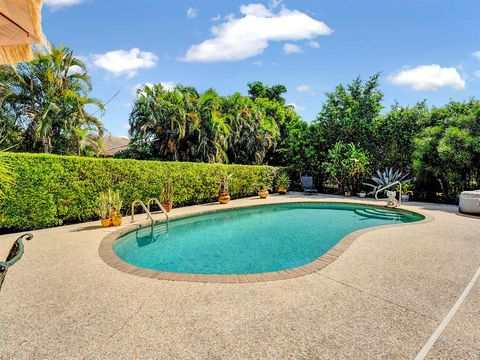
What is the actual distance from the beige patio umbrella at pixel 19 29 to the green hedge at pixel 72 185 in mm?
5330

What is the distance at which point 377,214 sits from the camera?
39.3ft

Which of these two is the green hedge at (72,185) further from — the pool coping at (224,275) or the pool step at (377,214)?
the pool step at (377,214)

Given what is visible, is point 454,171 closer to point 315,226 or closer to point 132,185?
point 315,226

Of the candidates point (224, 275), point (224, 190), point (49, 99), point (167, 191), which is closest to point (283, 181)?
point (224, 190)

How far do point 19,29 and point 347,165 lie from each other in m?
17.3

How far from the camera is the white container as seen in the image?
10.1 metres

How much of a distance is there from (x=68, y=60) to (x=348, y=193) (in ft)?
59.4

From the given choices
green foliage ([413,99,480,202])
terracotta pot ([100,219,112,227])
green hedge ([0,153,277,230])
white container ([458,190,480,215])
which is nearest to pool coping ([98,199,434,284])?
terracotta pot ([100,219,112,227])

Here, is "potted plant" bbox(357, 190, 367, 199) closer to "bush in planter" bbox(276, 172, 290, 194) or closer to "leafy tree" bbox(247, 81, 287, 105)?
"bush in planter" bbox(276, 172, 290, 194)

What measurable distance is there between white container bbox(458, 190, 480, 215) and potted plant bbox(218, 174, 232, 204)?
10.1 m

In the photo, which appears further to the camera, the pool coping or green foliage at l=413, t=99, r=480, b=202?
green foliage at l=413, t=99, r=480, b=202

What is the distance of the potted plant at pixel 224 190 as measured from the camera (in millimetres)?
14266

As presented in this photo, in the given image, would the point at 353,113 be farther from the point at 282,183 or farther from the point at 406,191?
the point at 282,183

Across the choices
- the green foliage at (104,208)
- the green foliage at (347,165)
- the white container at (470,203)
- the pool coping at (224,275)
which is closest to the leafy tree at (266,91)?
the green foliage at (347,165)
